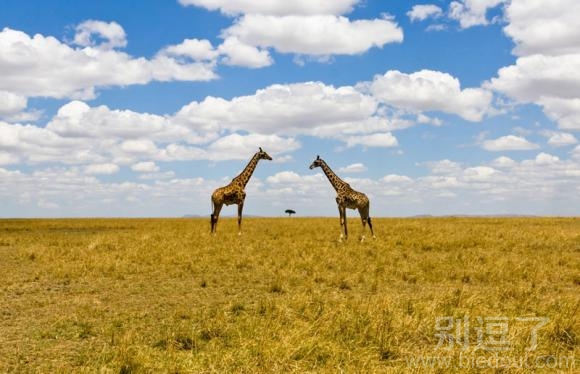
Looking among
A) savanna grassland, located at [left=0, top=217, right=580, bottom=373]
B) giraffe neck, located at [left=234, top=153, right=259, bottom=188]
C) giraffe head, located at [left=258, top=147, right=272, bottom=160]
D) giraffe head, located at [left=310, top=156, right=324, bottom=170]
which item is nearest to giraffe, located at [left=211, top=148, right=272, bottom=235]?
giraffe neck, located at [left=234, top=153, right=259, bottom=188]

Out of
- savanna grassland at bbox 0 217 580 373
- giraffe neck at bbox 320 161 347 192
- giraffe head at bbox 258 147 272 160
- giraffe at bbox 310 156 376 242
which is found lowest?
savanna grassland at bbox 0 217 580 373

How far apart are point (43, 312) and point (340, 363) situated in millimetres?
6339

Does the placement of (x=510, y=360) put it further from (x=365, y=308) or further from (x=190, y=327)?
(x=190, y=327)

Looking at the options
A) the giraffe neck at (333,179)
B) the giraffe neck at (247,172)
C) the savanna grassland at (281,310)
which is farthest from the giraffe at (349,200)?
the giraffe neck at (247,172)

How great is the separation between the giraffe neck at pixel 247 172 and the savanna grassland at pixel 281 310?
9.92m

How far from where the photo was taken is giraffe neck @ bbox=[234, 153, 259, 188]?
2795cm

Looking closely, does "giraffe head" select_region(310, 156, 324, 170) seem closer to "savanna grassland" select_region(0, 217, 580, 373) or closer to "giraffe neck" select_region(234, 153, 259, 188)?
"giraffe neck" select_region(234, 153, 259, 188)

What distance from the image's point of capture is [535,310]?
1009cm

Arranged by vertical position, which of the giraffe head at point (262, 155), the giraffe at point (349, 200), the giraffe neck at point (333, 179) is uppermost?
the giraffe head at point (262, 155)

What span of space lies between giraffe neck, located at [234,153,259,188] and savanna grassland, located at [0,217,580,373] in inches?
391

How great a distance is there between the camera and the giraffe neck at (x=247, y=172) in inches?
1101

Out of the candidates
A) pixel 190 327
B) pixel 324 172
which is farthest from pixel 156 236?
pixel 190 327

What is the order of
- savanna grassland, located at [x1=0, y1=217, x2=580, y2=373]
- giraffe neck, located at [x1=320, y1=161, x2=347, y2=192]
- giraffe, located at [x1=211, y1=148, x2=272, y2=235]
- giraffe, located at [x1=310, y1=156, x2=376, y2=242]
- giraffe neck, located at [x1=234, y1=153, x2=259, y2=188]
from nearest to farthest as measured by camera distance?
1. savanna grassland, located at [x1=0, y1=217, x2=580, y2=373]
2. giraffe, located at [x1=310, y1=156, x2=376, y2=242]
3. giraffe neck, located at [x1=320, y1=161, x2=347, y2=192]
4. giraffe, located at [x1=211, y1=148, x2=272, y2=235]
5. giraffe neck, located at [x1=234, y1=153, x2=259, y2=188]

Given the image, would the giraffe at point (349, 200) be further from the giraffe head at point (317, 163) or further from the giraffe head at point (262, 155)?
the giraffe head at point (262, 155)
